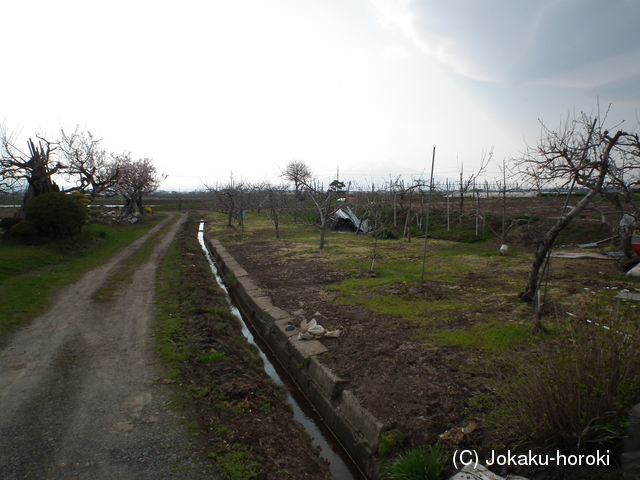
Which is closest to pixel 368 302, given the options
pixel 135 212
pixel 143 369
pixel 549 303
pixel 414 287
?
pixel 414 287

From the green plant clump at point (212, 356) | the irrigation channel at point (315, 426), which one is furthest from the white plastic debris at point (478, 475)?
the green plant clump at point (212, 356)

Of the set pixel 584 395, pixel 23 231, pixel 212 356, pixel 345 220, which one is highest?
pixel 345 220

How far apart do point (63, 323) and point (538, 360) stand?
7809 millimetres

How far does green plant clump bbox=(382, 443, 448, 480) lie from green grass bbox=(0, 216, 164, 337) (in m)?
6.78

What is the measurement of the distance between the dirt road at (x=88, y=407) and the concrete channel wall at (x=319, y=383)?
1.70 meters

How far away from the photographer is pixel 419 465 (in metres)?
3.41

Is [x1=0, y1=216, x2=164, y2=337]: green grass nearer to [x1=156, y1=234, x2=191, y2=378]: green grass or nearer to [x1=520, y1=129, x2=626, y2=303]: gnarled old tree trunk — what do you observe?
[x1=156, y1=234, x2=191, y2=378]: green grass

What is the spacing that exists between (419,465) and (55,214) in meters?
17.2

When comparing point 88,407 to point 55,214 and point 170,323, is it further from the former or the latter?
point 55,214

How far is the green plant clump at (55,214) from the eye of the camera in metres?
15.5

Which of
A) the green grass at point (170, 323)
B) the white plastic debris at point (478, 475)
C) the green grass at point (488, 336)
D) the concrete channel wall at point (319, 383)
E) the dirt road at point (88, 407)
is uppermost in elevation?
the green grass at point (488, 336)

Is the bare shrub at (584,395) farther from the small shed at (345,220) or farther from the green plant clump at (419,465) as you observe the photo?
the small shed at (345,220)

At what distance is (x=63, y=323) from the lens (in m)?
7.23

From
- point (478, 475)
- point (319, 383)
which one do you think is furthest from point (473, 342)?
point (478, 475)
